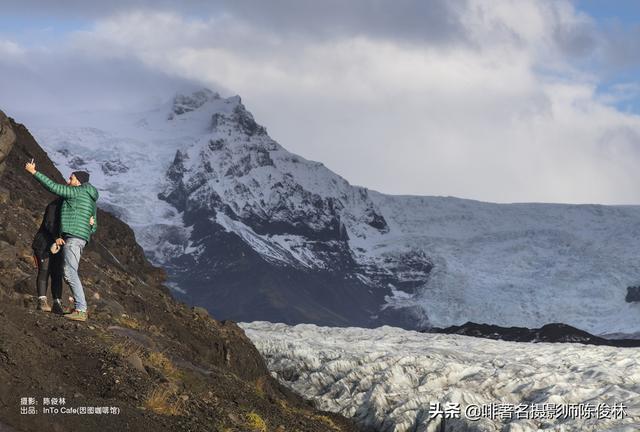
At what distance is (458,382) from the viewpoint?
266 ft

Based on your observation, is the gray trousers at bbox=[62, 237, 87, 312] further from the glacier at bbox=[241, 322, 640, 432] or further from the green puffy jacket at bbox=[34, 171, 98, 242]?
the glacier at bbox=[241, 322, 640, 432]

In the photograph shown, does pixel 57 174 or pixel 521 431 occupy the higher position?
pixel 57 174

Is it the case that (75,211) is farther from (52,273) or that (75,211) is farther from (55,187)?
(52,273)

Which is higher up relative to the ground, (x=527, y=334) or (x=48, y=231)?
(x=48, y=231)

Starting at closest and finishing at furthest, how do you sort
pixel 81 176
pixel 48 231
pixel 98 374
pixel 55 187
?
pixel 98 374 → pixel 55 187 → pixel 48 231 → pixel 81 176

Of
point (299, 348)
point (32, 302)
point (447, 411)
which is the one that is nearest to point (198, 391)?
point (32, 302)

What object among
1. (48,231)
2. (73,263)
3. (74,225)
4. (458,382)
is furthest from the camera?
(458,382)

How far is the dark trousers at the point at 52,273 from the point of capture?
20578 mm

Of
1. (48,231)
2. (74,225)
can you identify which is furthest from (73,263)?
(48,231)

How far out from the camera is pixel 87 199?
20297 mm

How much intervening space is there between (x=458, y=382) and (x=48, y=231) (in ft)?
207

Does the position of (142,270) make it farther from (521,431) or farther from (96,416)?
(96,416)

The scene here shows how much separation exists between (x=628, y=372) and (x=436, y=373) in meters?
13.8

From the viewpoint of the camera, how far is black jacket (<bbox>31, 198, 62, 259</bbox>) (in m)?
20.4
